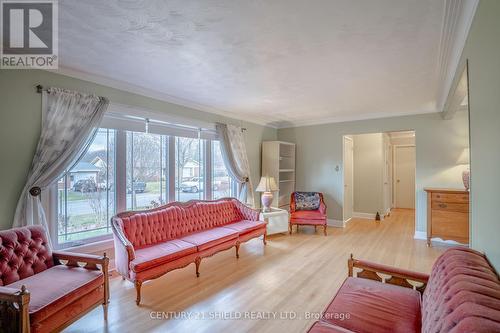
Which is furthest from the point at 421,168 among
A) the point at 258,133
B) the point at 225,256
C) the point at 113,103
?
the point at 113,103

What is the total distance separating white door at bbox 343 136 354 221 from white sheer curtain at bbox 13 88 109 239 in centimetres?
513

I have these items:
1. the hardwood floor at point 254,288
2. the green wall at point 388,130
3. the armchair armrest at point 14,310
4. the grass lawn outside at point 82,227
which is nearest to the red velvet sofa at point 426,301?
the hardwood floor at point 254,288

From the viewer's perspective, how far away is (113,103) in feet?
10.5

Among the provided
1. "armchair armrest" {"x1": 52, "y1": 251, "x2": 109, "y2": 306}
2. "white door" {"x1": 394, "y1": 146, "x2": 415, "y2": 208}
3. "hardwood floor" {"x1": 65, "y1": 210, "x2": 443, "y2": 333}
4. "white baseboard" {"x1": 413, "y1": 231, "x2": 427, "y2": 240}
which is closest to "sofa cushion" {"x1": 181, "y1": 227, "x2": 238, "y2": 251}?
"hardwood floor" {"x1": 65, "y1": 210, "x2": 443, "y2": 333}

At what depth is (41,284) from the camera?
194 centimetres

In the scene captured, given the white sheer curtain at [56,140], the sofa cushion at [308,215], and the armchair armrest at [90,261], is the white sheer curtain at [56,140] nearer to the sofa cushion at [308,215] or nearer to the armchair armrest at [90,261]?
the armchair armrest at [90,261]

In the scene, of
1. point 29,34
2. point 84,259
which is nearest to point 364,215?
point 84,259

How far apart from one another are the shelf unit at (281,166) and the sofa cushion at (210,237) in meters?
2.20

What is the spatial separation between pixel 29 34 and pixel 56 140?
1038mm

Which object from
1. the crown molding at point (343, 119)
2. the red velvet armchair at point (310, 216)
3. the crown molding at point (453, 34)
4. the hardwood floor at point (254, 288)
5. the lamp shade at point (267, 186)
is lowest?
the hardwood floor at point (254, 288)

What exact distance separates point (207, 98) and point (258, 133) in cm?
204

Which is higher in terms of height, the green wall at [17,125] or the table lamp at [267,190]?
the green wall at [17,125]

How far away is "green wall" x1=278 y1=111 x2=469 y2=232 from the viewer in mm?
4453

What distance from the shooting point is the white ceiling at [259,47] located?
70.1 inches
